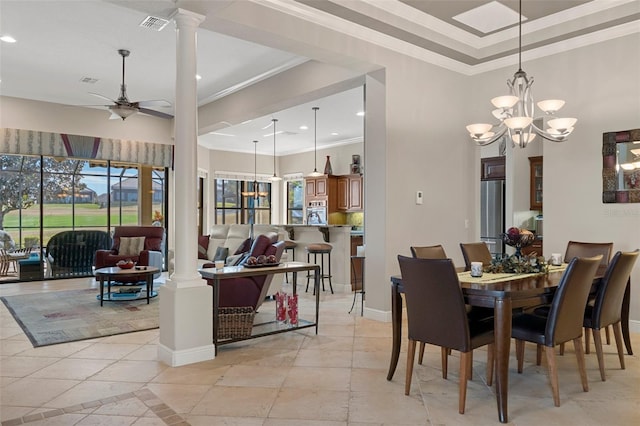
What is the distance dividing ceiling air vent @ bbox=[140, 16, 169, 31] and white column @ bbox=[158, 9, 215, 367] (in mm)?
811

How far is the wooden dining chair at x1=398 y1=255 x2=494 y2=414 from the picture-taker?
2.61 metres

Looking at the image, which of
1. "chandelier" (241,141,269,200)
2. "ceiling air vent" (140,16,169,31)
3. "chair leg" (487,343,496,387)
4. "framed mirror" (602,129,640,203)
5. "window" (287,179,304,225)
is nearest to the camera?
"chair leg" (487,343,496,387)

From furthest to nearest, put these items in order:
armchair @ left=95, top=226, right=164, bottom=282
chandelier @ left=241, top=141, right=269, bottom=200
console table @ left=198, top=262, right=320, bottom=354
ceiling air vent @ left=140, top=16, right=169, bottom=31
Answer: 1. chandelier @ left=241, top=141, right=269, bottom=200
2. armchair @ left=95, top=226, right=164, bottom=282
3. ceiling air vent @ left=140, top=16, right=169, bottom=31
4. console table @ left=198, top=262, right=320, bottom=354

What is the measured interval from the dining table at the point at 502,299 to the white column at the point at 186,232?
4.94ft

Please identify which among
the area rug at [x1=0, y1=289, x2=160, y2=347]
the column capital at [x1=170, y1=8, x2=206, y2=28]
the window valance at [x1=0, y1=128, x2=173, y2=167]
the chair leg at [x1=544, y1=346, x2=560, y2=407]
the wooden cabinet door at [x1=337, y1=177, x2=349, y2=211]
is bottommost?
the area rug at [x1=0, y1=289, x2=160, y2=347]

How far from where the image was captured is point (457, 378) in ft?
10.6

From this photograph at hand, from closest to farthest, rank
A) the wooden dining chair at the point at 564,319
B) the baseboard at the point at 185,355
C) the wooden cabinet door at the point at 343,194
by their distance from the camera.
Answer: the wooden dining chair at the point at 564,319
the baseboard at the point at 185,355
the wooden cabinet door at the point at 343,194

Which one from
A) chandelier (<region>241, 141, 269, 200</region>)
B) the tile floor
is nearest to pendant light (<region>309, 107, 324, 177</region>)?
chandelier (<region>241, 141, 269, 200</region>)

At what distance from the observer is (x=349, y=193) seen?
10.5 m

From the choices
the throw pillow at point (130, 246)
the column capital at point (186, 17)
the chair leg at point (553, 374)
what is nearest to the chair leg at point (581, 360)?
the chair leg at point (553, 374)

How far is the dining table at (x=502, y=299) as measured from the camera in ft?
8.35

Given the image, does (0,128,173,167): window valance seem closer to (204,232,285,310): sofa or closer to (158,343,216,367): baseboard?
(204,232,285,310): sofa

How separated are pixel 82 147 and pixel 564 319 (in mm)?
8087

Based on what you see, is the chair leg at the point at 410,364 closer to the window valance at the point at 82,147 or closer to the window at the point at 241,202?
the window valance at the point at 82,147
